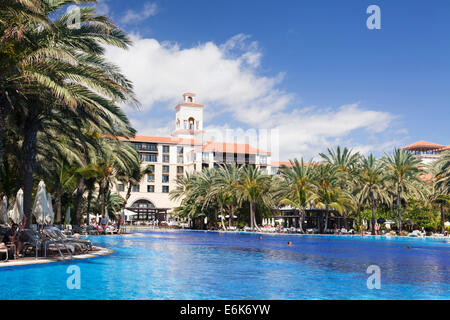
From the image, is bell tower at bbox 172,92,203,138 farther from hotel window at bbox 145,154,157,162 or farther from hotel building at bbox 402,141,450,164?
hotel building at bbox 402,141,450,164

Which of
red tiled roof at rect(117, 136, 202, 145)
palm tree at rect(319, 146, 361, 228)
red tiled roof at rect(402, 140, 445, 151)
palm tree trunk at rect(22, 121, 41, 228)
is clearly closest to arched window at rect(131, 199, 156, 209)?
red tiled roof at rect(117, 136, 202, 145)

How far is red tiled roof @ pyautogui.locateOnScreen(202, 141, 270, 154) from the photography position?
8950cm

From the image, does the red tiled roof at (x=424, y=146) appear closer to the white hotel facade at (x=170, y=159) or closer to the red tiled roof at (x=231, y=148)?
the white hotel facade at (x=170, y=159)

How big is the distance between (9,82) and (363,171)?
4230 centimetres

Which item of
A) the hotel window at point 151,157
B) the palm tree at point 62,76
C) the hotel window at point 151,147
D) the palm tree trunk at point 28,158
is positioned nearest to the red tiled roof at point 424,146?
the hotel window at point 151,147

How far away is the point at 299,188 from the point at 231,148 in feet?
143

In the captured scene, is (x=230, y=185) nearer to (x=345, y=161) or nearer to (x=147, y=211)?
(x=345, y=161)

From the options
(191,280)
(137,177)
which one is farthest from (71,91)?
(137,177)

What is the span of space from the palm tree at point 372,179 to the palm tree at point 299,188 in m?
5.50

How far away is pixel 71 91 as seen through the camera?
1442cm

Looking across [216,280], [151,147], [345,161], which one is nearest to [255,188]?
[345,161]

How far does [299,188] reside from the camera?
49094 mm

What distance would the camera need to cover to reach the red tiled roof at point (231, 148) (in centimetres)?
8950
